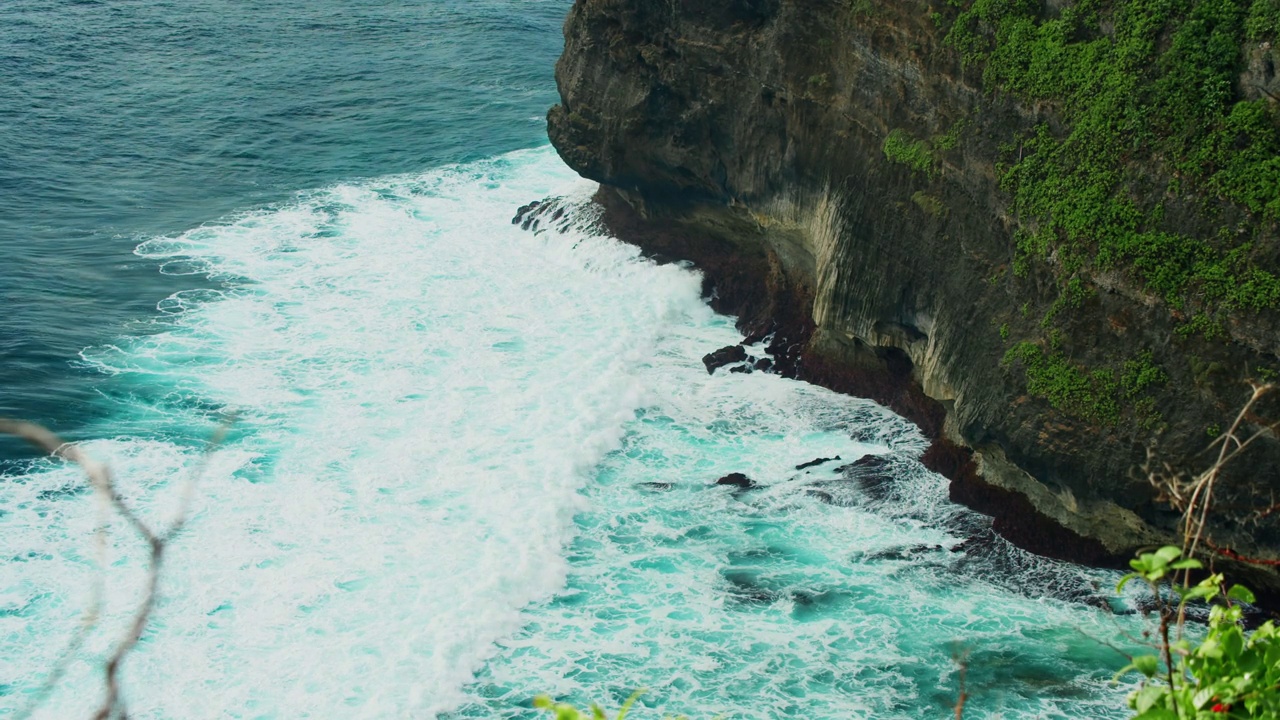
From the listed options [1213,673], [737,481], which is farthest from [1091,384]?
[1213,673]

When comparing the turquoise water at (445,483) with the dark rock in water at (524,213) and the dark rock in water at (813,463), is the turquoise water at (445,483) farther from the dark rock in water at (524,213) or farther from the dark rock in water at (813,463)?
the dark rock in water at (524,213)

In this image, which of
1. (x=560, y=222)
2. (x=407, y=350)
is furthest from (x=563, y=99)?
(x=407, y=350)

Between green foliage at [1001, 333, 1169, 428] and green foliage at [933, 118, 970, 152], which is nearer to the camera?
green foliage at [1001, 333, 1169, 428]

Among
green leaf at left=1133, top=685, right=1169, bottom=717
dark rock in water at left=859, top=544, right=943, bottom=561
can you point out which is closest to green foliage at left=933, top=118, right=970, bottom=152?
dark rock in water at left=859, top=544, right=943, bottom=561

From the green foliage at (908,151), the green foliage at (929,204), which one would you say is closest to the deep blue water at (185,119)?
the green foliage at (908,151)

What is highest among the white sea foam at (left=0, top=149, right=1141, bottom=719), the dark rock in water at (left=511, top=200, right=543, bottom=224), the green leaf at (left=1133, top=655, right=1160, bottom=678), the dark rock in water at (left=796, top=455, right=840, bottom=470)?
the green leaf at (left=1133, top=655, right=1160, bottom=678)

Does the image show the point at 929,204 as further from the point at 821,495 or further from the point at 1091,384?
the point at 821,495

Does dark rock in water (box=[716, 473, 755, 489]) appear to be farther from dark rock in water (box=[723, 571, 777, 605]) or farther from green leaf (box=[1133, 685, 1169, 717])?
green leaf (box=[1133, 685, 1169, 717])
